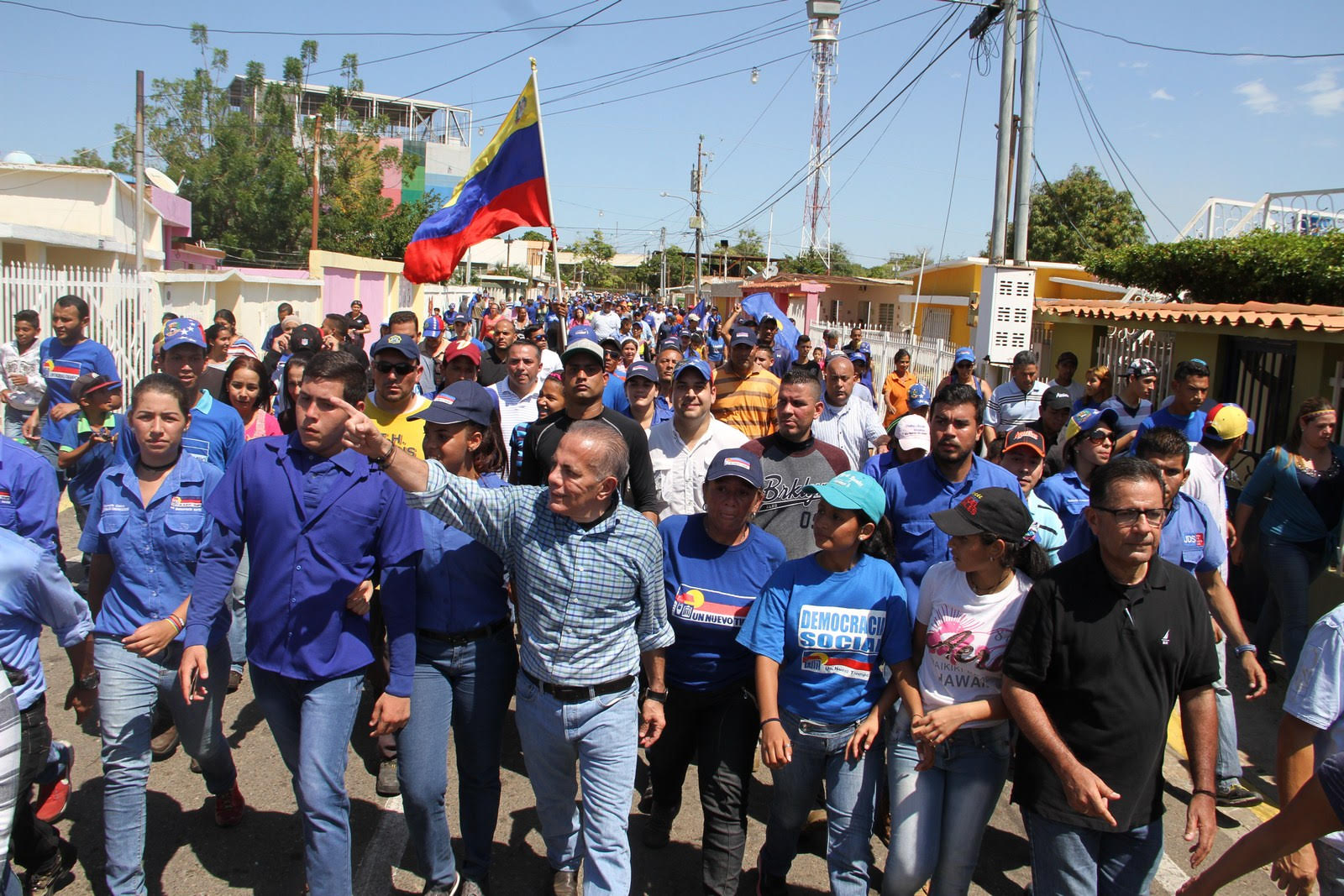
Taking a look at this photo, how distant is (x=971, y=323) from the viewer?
12.9 metres

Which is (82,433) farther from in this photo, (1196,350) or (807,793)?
(1196,350)

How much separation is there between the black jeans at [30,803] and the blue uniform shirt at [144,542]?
0.39 meters

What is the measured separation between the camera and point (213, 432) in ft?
15.7

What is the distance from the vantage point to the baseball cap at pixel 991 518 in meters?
3.06

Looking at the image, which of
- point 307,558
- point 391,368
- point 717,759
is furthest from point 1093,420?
point 307,558

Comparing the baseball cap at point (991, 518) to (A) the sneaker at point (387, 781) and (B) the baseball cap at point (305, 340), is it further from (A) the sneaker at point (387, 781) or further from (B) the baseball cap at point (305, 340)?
(B) the baseball cap at point (305, 340)

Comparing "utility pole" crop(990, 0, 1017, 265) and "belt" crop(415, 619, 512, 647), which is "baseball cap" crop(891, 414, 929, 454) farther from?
"utility pole" crop(990, 0, 1017, 265)

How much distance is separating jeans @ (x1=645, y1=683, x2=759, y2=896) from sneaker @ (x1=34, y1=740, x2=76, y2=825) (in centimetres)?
222

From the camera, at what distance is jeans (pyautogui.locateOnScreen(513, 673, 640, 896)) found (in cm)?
313

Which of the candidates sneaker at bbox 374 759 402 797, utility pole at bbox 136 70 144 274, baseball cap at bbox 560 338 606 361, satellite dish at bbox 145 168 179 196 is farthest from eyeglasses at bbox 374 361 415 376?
satellite dish at bbox 145 168 179 196

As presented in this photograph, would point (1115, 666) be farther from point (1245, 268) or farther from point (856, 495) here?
point (1245, 268)

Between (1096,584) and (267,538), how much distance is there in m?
2.66

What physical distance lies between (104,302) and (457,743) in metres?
11.3

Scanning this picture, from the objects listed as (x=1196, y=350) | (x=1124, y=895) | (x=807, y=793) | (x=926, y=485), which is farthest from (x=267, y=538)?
(x=1196, y=350)
